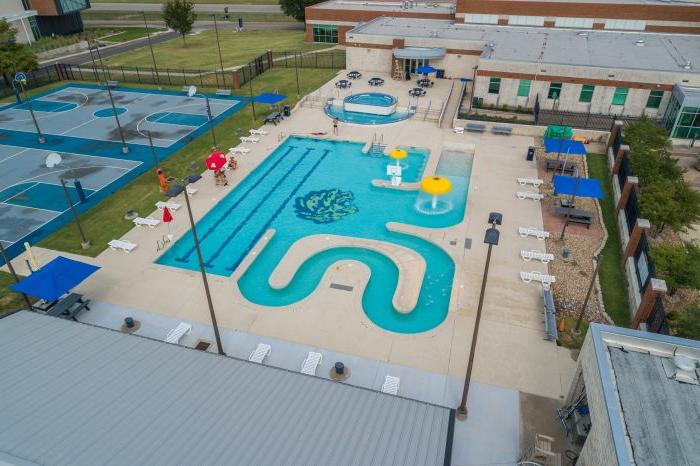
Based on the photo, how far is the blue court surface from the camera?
26.8m

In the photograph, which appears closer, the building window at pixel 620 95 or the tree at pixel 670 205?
the tree at pixel 670 205

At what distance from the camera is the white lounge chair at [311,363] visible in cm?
1595

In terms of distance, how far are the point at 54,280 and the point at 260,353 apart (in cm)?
931

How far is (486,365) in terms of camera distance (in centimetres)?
1641

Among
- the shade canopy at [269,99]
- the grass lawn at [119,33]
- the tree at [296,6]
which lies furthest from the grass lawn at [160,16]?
the shade canopy at [269,99]

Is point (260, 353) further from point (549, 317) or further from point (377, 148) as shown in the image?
point (377, 148)

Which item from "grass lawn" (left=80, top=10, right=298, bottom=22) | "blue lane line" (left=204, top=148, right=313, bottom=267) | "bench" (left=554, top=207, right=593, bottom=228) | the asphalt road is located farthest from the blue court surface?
the asphalt road

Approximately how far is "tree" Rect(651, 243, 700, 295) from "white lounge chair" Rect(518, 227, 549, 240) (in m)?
5.38

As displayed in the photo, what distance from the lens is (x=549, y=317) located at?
59.4 ft

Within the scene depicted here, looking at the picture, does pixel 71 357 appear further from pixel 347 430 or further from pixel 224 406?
pixel 347 430

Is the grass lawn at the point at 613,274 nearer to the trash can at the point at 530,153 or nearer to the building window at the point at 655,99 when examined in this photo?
the trash can at the point at 530,153

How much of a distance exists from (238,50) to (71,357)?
6035 cm

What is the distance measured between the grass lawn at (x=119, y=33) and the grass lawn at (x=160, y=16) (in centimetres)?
984

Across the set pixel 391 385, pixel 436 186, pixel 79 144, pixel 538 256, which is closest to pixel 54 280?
pixel 391 385
